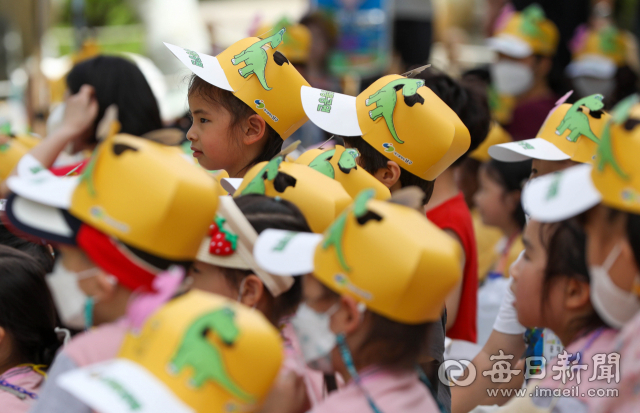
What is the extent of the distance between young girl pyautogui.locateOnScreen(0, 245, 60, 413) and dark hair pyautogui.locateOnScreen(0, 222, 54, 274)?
0.40ft

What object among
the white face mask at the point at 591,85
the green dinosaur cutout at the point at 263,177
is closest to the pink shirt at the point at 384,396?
the green dinosaur cutout at the point at 263,177

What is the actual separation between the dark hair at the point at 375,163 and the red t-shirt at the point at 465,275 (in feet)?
0.81

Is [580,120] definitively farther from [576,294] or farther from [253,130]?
[253,130]

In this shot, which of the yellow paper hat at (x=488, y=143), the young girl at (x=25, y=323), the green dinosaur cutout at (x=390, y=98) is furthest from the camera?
the yellow paper hat at (x=488, y=143)

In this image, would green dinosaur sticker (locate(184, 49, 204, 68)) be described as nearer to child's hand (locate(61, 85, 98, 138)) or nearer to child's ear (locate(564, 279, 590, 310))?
child's hand (locate(61, 85, 98, 138))

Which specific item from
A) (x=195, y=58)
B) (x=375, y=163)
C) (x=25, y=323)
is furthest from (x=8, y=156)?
(x=375, y=163)

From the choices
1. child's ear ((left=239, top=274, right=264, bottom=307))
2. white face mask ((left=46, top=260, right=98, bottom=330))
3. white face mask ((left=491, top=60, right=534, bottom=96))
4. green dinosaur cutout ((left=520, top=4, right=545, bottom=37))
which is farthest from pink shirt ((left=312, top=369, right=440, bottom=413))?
green dinosaur cutout ((left=520, top=4, right=545, bottom=37))

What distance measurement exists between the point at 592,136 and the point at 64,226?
6.20 ft

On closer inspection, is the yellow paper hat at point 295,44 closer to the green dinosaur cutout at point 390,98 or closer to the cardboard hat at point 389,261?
the green dinosaur cutout at point 390,98

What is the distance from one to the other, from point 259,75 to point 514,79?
394 cm

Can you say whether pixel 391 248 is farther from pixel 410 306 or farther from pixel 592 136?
pixel 592 136

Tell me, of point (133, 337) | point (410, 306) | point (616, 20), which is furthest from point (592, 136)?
point (616, 20)

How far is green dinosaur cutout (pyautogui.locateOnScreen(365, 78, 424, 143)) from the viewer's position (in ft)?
8.63

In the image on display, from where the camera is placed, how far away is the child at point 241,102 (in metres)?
2.74
